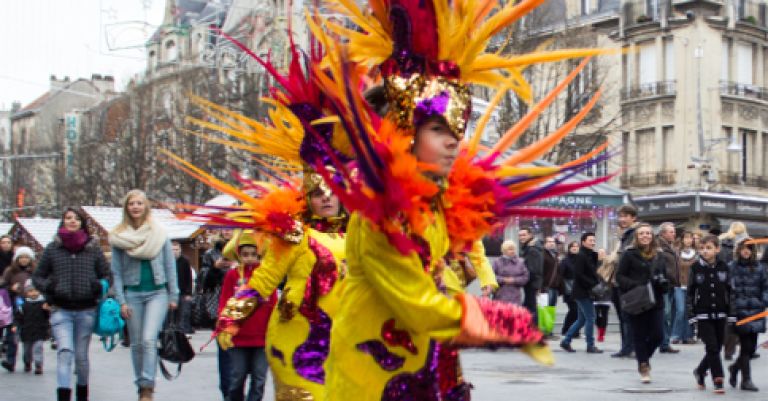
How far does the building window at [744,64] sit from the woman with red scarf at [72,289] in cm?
3883

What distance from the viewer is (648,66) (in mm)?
46000

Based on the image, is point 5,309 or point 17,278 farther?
point 17,278

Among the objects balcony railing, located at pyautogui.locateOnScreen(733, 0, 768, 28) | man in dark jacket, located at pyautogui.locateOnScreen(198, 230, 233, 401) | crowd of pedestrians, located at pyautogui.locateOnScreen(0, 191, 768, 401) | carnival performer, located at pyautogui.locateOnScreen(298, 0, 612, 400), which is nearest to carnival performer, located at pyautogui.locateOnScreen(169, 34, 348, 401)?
crowd of pedestrians, located at pyautogui.locateOnScreen(0, 191, 768, 401)

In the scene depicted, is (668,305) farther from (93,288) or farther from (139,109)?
(139,109)

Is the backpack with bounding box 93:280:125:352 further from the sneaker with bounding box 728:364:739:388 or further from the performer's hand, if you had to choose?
the sneaker with bounding box 728:364:739:388

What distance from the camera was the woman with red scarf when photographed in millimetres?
9922

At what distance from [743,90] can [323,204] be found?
41.5 meters

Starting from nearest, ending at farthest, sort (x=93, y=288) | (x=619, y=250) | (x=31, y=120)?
(x=93, y=288)
(x=619, y=250)
(x=31, y=120)

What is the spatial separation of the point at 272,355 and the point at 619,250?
9.48 meters

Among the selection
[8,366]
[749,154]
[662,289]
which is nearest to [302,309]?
[662,289]

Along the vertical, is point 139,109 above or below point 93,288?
above

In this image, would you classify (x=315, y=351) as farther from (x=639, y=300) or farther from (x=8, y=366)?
(x=8, y=366)

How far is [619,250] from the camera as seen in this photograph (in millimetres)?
15469

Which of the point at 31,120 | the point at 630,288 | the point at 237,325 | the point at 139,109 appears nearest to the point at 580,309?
the point at 630,288
